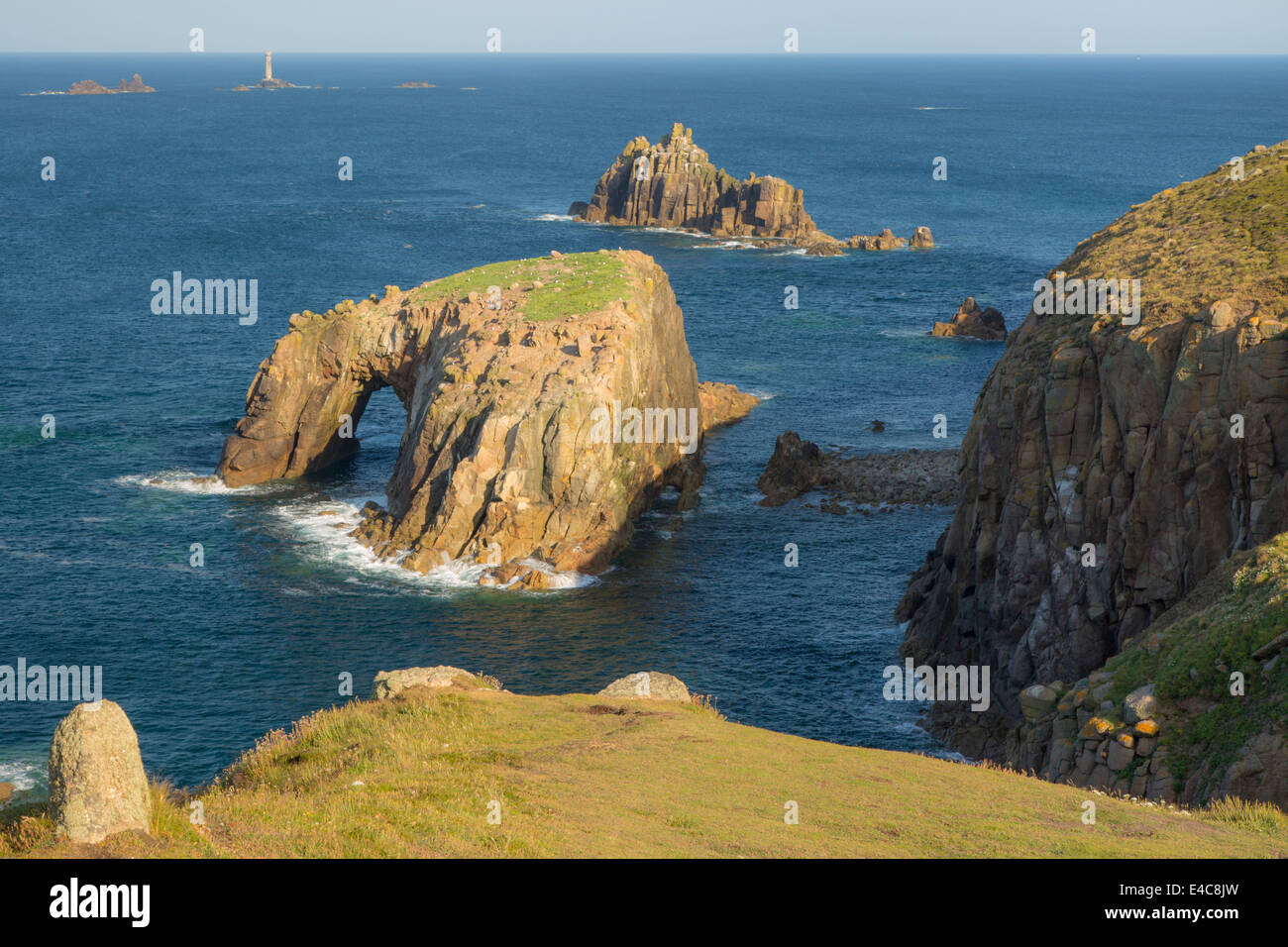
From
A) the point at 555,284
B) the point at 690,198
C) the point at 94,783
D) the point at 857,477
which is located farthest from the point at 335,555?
the point at 690,198

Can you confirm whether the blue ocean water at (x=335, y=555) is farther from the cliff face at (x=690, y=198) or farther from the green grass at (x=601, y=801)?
Result: the cliff face at (x=690, y=198)

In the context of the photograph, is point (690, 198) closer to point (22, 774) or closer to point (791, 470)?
point (791, 470)

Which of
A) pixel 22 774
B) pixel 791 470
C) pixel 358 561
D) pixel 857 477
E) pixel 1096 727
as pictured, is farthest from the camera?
pixel 857 477

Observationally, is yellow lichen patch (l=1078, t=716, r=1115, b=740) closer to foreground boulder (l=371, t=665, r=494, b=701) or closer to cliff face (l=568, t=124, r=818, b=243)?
foreground boulder (l=371, t=665, r=494, b=701)

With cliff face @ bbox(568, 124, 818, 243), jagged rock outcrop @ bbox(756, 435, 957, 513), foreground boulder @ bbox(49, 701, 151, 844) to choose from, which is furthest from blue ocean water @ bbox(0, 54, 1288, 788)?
cliff face @ bbox(568, 124, 818, 243)

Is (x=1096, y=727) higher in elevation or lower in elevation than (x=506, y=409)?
lower

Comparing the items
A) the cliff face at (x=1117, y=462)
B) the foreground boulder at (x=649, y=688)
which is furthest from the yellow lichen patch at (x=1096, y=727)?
the foreground boulder at (x=649, y=688)
